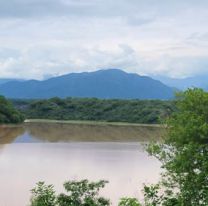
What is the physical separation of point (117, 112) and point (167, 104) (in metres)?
6.71

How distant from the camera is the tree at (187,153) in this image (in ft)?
26.6

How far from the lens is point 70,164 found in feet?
77.3

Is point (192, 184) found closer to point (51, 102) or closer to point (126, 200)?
point (126, 200)

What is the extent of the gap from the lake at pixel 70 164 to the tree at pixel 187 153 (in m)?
2.13

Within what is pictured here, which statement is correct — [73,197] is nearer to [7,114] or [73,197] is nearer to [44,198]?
[44,198]

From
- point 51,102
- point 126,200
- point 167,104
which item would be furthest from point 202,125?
point 51,102

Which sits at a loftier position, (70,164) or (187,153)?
(187,153)

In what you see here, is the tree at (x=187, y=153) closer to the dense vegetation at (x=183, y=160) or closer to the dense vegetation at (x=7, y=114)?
the dense vegetation at (x=183, y=160)

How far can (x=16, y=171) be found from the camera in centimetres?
2084

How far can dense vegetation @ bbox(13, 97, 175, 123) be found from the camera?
62.1 metres

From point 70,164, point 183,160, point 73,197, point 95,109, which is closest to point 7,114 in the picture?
point 95,109

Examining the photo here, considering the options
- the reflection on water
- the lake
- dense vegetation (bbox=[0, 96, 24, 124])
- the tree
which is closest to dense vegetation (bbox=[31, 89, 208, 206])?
the tree

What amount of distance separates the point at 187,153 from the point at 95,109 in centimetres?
5789

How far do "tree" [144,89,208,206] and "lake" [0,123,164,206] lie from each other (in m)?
2.13
